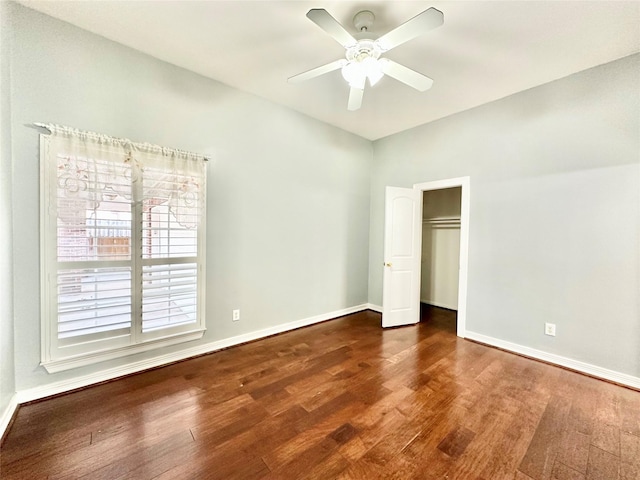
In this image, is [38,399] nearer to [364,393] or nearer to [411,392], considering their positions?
[364,393]

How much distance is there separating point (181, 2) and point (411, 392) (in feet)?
11.2

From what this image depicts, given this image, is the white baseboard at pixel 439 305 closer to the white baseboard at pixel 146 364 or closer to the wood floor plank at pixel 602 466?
the white baseboard at pixel 146 364

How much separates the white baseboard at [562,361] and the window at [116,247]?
328 cm

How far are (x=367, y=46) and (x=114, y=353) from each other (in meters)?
3.16

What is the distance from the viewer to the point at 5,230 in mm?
1736

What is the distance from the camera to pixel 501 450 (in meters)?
1.59

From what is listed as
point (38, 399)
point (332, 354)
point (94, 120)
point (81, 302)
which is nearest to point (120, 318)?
point (81, 302)

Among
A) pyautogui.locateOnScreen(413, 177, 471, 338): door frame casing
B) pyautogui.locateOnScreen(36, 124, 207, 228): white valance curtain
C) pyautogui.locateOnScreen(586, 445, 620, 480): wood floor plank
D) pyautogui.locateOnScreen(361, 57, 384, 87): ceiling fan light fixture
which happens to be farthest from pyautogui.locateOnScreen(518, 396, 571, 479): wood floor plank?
pyautogui.locateOnScreen(36, 124, 207, 228): white valance curtain

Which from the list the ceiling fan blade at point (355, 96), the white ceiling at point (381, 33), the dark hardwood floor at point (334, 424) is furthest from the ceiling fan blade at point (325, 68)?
the dark hardwood floor at point (334, 424)

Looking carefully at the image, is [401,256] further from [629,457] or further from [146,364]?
[146,364]

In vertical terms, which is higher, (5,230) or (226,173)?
(226,173)

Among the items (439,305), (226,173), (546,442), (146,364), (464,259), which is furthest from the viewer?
(439,305)

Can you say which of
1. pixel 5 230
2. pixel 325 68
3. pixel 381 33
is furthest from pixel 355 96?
pixel 5 230

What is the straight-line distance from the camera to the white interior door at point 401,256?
368 cm
